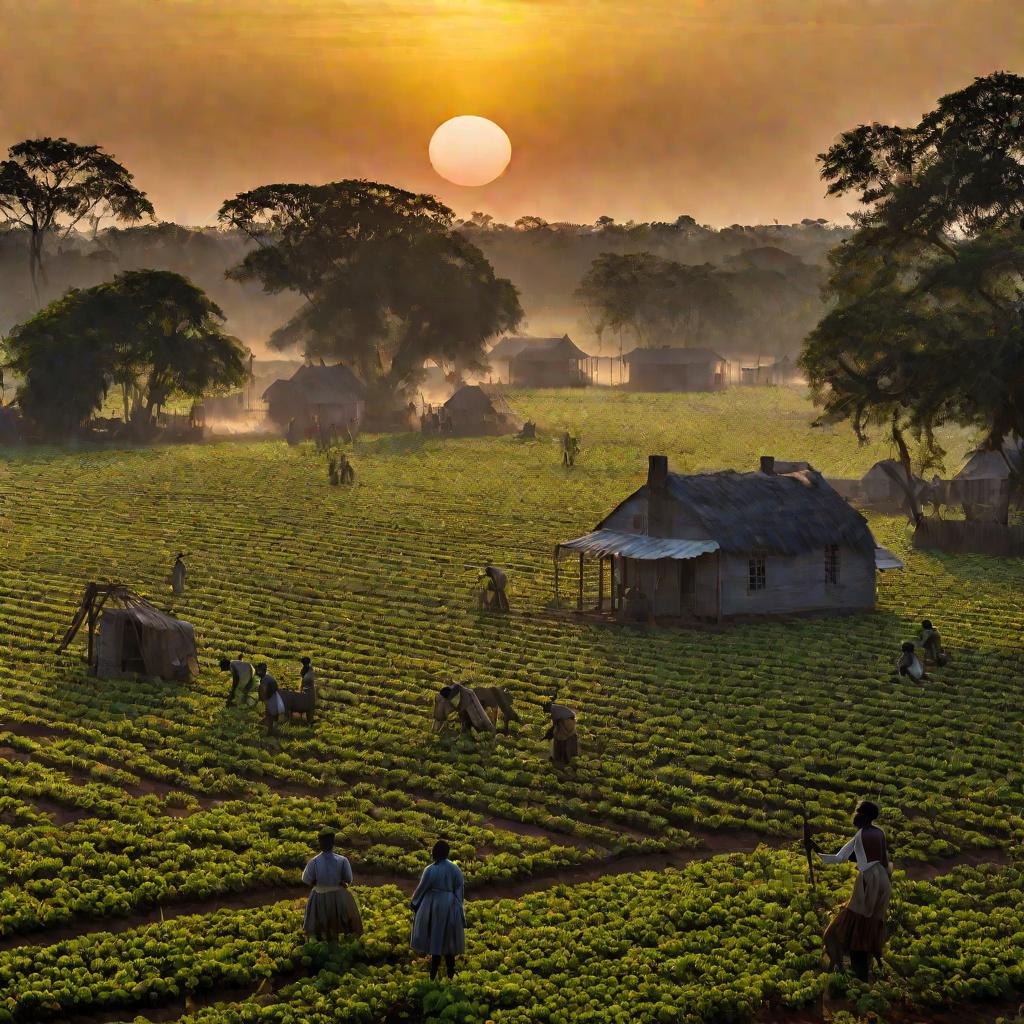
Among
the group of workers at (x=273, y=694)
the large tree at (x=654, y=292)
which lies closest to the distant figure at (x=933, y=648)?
the group of workers at (x=273, y=694)

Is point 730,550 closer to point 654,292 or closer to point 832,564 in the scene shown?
point 832,564

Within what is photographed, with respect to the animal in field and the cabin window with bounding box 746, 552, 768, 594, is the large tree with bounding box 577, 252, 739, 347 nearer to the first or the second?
the cabin window with bounding box 746, 552, 768, 594

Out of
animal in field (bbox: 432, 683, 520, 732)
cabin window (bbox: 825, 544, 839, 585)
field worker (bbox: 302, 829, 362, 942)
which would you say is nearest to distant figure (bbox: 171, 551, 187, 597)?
animal in field (bbox: 432, 683, 520, 732)

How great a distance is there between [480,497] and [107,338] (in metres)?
32.9

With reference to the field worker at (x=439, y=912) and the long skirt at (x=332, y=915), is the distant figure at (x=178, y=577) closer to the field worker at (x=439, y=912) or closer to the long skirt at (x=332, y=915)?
the long skirt at (x=332, y=915)

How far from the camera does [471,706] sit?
30.3m

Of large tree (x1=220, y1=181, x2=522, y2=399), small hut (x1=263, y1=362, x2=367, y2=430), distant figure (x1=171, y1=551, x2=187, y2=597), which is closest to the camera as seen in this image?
distant figure (x1=171, y1=551, x2=187, y2=597)

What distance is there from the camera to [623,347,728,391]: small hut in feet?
477

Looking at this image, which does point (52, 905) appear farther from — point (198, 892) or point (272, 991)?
point (272, 991)

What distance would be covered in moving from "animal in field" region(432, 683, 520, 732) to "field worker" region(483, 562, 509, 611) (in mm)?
11598

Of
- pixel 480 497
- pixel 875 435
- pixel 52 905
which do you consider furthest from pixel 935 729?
pixel 875 435

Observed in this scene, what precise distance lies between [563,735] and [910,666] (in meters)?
11.8

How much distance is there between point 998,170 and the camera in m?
63.8

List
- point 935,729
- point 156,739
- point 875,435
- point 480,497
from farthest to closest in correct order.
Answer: point 875,435
point 480,497
point 935,729
point 156,739
